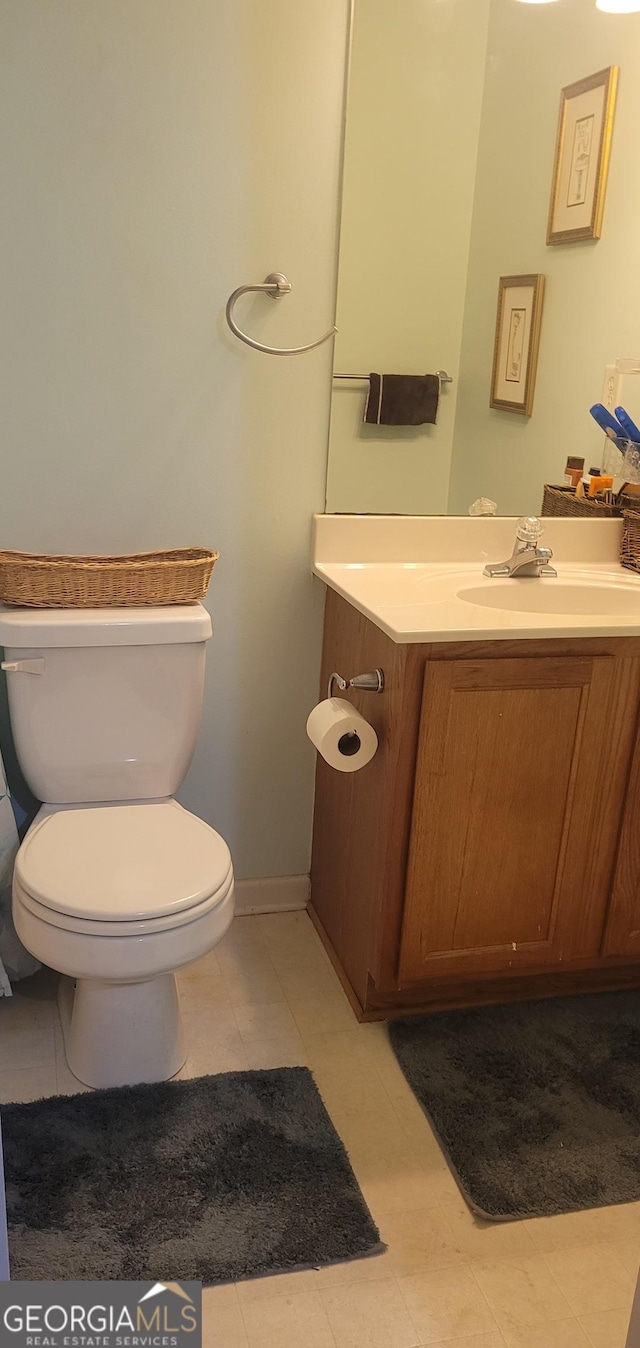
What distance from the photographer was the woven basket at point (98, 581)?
192 centimetres

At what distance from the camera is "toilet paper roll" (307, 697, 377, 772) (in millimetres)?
1859

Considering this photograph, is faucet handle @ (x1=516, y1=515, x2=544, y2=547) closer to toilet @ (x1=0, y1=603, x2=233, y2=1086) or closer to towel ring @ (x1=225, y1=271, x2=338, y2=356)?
towel ring @ (x1=225, y1=271, x2=338, y2=356)

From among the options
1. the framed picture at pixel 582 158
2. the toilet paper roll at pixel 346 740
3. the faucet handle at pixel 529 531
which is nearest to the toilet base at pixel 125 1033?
the toilet paper roll at pixel 346 740

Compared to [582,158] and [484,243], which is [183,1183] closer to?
[484,243]

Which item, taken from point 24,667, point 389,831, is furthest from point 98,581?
point 389,831

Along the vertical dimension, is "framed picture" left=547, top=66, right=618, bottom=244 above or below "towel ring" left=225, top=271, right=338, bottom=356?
above

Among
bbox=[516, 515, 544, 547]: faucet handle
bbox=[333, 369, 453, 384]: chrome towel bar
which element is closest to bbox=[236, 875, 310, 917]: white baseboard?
bbox=[516, 515, 544, 547]: faucet handle

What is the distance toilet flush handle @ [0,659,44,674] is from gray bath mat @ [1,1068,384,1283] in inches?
30.6

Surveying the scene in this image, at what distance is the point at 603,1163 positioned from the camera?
1750 mm

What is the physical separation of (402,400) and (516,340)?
11.9 inches

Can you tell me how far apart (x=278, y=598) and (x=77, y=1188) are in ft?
3.99

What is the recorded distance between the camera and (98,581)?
1965 mm

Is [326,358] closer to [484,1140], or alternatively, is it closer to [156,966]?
[156,966]

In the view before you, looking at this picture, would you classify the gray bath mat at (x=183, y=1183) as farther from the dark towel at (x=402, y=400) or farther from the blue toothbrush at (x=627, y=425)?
the blue toothbrush at (x=627, y=425)
